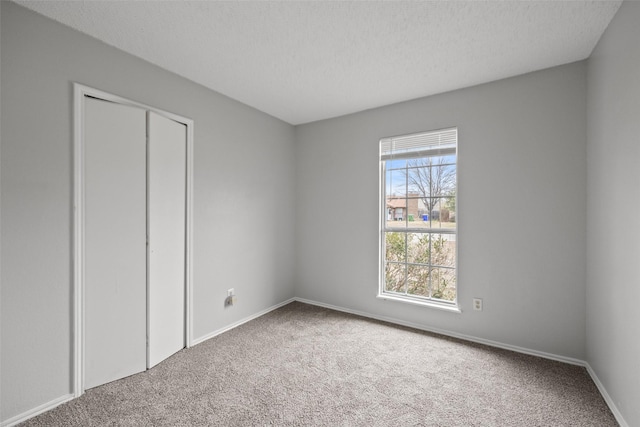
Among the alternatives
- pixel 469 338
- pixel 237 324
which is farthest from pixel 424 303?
pixel 237 324

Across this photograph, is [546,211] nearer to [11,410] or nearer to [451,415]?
[451,415]

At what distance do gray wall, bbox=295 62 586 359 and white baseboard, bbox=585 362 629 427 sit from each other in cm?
17

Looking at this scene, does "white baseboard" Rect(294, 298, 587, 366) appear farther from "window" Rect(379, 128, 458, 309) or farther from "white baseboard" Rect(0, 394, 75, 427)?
"white baseboard" Rect(0, 394, 75, 427)

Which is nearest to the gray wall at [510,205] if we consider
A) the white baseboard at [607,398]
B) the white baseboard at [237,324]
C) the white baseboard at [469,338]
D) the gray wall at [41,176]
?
the white baseboard at [469,338]

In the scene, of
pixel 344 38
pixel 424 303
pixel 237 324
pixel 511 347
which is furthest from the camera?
pixel 237 324

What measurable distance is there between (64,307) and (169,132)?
4.91 ft

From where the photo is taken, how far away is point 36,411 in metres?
1.74

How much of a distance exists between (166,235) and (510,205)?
3.07 m

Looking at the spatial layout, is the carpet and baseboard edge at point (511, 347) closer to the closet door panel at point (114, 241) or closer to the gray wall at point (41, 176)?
the closet door panel at point (114, 241)

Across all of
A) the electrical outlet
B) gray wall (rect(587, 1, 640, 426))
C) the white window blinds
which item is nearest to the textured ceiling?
gray wall (rect(587, 1, 640, 426))

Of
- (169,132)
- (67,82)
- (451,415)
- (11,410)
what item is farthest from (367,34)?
(11,410)

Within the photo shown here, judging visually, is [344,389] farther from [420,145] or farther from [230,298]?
[420,145]

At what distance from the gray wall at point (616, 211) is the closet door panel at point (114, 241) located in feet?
10.5

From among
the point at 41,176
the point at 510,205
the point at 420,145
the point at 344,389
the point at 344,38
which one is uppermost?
the point at 344,38
